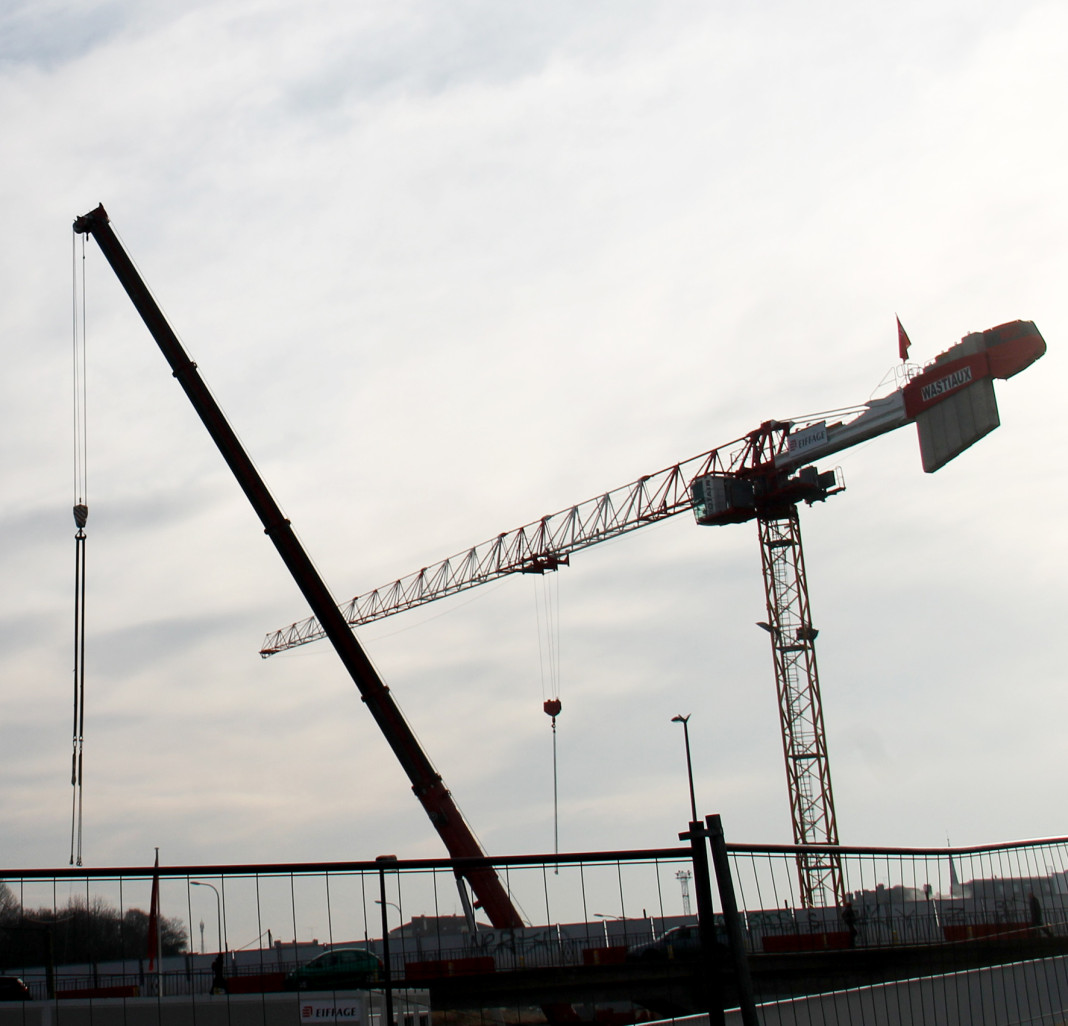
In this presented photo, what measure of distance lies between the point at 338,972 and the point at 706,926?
4374 mm

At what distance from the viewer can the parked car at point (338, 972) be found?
12.1m

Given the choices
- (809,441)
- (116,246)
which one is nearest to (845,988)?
(116,246)

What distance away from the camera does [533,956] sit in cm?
1722

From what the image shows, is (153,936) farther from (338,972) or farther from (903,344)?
(903,344)

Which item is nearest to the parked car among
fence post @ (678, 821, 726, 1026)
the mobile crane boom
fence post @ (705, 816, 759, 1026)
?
fence post @ (678, 821, 726, 1026)

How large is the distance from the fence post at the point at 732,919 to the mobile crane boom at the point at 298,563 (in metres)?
23.4

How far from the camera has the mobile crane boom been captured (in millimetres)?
34862

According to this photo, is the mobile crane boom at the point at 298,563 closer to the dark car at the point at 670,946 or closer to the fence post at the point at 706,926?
the dark car at the point at 670,946

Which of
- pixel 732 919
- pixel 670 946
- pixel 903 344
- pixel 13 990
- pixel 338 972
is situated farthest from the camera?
pixel 903 344

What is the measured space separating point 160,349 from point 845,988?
3274cm

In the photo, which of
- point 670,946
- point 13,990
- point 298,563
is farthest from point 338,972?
point 298,563

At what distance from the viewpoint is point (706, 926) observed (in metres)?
11.4

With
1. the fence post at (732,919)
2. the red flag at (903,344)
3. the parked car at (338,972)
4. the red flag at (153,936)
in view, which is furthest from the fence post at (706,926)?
the red flag at (903,344)

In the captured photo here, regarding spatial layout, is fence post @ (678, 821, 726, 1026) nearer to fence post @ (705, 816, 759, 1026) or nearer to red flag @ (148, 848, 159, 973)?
fence post @ (705, 816, 759, 1026)
